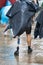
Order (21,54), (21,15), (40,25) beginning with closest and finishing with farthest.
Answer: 1. (40,25)
2. (21,15)
3. (21,54)

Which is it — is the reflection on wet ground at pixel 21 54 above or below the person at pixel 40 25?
below

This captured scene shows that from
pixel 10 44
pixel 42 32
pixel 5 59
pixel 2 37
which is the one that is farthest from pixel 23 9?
pixel 2 37

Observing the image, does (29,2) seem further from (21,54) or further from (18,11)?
(21,54)

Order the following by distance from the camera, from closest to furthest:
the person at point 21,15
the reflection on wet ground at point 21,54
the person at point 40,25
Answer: the person at point 40,25 < the reflection on wet ground at point 21,54 < the person at point 21,15

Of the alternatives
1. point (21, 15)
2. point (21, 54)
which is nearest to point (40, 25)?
point (21, 15)

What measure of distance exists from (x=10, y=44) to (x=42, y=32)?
244 centimetres

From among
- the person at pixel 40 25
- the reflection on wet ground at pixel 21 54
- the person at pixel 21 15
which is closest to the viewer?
the person at pixel 40 25

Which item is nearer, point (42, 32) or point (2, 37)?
point (42, 32)

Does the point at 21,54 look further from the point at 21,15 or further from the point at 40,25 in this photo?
the point at 40,25

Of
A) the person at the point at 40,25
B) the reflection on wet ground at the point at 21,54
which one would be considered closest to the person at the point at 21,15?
the person at the point at 40,25

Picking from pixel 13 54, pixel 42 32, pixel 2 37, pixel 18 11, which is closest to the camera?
pixel 42 32

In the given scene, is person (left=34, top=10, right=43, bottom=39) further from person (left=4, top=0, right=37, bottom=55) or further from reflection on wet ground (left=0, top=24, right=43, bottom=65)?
reflection on wet ground (left=0, top=24, right=43, bottom=65)

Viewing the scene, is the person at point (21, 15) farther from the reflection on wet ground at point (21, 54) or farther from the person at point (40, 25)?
the reflection on wet ground at point (21, 54)

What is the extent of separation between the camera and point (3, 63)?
6.69m
